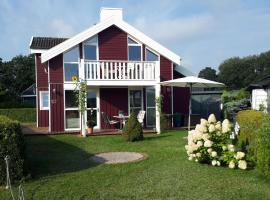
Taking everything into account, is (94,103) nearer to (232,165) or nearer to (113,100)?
(113,100)

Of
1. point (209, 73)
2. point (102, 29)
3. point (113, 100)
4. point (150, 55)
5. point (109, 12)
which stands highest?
point (209, 73)

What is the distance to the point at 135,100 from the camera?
19.3 metres

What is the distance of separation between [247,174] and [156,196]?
2575mm

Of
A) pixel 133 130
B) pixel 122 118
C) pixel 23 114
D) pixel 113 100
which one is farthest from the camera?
pixel 23 114

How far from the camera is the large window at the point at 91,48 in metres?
18.1

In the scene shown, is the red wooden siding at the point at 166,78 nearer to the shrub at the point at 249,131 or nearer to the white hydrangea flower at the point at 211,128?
the shrub at the point at 249,131

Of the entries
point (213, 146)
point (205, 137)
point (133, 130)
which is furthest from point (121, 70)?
point (213, 146)

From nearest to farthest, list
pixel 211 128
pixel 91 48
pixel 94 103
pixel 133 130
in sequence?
pixel 211 128 → pixel 133 130 → pixel 91 48 → pixel 94 103

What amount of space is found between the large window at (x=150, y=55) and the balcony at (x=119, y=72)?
1.31 meters

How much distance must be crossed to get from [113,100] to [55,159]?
9073mm

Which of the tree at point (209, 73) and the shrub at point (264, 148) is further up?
the tree at point (209, 73)

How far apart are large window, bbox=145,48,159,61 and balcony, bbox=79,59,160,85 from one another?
4.30 feet

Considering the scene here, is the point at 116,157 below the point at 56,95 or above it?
below

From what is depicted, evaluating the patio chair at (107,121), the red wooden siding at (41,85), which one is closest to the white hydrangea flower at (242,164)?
the patio chair at (107,121)
